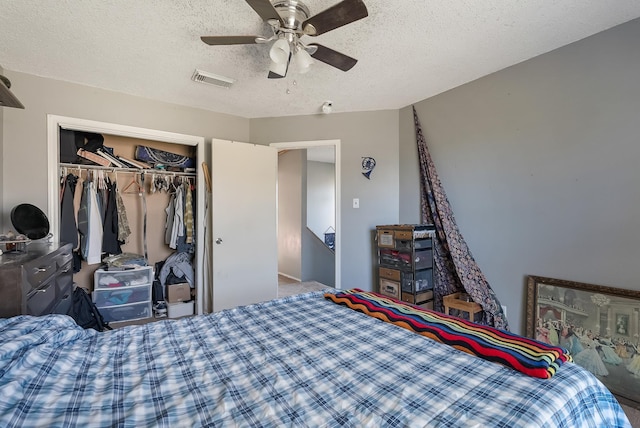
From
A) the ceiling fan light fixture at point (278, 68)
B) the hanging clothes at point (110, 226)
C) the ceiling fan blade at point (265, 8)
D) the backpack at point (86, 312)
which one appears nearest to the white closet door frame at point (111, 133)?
the hanging clothes at point (110, 226)

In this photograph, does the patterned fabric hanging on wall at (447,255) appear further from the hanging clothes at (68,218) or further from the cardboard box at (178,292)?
the hanging clothes at (68,218)

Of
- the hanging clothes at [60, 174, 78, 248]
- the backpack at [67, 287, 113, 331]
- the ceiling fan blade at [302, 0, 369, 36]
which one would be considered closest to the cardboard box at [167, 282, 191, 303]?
the backpack at [67, 287, 113, 331]

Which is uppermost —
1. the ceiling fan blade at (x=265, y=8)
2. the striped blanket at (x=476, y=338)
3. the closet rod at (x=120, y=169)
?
the ceiling fan blade at (x=265, y=8)

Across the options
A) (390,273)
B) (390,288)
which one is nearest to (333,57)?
(390,273)

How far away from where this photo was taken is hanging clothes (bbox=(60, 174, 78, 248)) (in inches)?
105

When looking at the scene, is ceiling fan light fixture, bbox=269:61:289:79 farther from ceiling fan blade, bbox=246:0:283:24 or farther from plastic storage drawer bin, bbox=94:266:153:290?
plastic storage drawer bin, bbox=94:266:153:290

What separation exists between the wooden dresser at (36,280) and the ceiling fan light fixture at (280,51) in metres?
1.67

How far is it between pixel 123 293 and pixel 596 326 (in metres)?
3.89

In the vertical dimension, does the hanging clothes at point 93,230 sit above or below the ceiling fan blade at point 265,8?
below

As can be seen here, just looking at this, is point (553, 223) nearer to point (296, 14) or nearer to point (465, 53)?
point (465, 53)

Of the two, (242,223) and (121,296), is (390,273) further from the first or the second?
(121,296)

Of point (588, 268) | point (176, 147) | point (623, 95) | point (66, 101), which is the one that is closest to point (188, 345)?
point (588, 268)

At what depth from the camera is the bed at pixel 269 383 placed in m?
0.76

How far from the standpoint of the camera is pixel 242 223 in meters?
3.23
